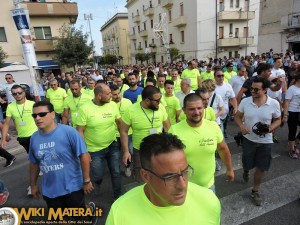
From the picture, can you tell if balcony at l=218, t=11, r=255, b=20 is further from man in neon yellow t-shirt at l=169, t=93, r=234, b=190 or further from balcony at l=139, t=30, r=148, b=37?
man in neon yellow t-shirt at l=169, t=93, r=234, b=190

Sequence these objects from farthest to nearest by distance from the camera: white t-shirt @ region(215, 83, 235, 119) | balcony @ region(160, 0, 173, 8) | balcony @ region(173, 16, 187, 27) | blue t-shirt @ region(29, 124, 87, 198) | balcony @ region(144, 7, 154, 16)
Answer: balcony @ region(144, 7, 154, 16), balcony @ region(160, 0, 173, 8), balcony @ region(173, 16, 187, 27), white t-shirt @ region(215, 83, 235, 119), blue t-shirt @ region(29, 124, 87, 198)

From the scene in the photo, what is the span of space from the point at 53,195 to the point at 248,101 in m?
3.19

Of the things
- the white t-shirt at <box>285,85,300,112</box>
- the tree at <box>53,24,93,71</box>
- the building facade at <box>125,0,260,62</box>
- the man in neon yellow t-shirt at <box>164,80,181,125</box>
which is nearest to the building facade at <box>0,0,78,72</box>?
the tree at <box>53,24,93,71</box>

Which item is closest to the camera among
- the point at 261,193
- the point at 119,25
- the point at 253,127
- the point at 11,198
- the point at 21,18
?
the point at 253,127

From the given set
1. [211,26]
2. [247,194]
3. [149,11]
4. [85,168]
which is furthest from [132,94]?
[149,11]

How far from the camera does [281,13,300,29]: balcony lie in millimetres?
24766

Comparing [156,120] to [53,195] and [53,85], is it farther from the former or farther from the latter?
[53,85]

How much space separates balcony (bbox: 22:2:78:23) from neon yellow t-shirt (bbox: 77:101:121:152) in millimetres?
23323

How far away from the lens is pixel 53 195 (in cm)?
297

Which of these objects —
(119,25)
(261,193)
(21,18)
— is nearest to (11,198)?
(261,193)

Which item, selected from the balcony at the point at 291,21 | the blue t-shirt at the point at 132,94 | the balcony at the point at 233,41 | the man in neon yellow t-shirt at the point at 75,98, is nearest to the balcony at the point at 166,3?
the balcony at the point at 233,41

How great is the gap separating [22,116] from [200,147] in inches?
153

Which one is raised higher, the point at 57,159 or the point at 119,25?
the point at 119,25

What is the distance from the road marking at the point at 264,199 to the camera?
11.6 ft
